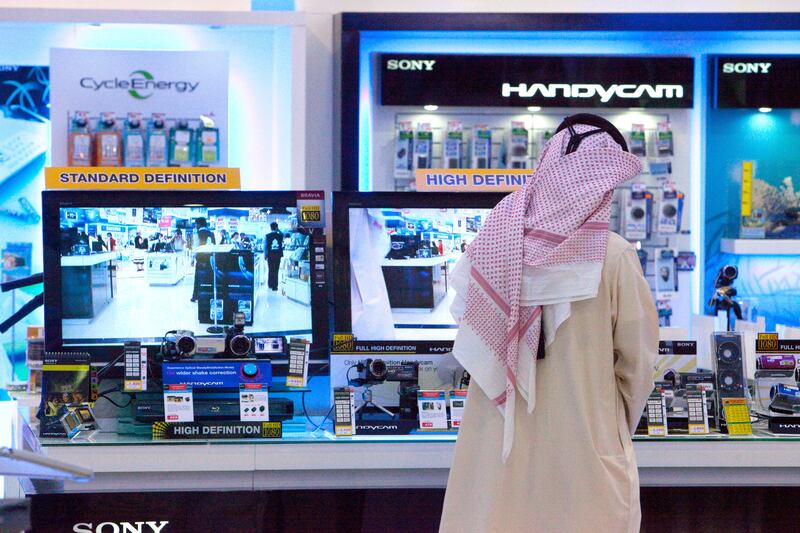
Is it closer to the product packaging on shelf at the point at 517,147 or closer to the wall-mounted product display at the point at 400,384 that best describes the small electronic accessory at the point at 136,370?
the wall-mounted product display at the point at 400,384

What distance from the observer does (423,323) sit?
3422 mm

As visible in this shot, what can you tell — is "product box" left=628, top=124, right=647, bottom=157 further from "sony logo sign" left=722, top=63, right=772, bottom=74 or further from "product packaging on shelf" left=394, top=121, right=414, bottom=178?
"product packaging on shelf" left=394, top=121, right=414, bottom=178

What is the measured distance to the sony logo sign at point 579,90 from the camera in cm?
546

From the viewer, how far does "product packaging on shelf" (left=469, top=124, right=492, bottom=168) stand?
556cm

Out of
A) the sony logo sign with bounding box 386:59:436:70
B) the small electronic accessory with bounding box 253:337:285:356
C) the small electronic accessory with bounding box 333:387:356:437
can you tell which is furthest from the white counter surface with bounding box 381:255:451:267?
the sony logo sign with bounding box 386:59:436:70

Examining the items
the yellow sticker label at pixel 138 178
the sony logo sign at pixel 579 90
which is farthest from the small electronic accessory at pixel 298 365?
the sony logo sign at pixel 579 90

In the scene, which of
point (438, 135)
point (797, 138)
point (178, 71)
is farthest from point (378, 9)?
point (797, 138)

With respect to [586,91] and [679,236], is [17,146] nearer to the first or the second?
[586,91]

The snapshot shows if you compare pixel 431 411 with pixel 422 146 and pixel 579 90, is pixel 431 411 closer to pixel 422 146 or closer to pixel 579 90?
pixel 422 146

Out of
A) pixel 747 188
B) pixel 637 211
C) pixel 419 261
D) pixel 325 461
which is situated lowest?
pixel 325 461

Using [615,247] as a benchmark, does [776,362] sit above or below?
below

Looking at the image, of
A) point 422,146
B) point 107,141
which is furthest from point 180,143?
point 422,146

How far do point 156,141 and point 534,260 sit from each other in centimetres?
306

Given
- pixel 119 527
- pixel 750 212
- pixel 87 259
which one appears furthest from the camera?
pixel 750 212
